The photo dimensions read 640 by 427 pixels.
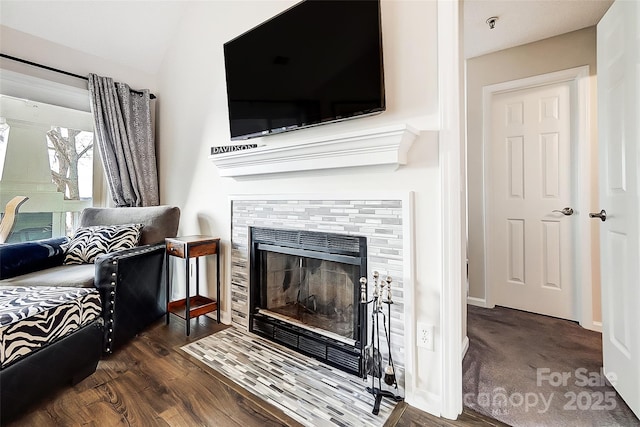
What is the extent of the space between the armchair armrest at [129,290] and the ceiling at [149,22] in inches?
75.8

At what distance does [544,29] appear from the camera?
2.26m

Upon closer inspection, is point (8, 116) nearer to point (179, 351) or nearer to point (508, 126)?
point (179, 351)

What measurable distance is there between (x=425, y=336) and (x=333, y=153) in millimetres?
986

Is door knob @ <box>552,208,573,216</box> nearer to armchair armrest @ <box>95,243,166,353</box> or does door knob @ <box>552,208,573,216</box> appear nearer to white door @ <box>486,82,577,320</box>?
white door @ <box>486,82,577,320</box>

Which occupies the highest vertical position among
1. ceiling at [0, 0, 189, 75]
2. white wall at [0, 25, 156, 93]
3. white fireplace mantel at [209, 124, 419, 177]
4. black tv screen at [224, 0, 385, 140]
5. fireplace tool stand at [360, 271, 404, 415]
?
ceiling at [0, 0, 189, 75]

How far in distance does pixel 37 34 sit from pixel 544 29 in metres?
3.97

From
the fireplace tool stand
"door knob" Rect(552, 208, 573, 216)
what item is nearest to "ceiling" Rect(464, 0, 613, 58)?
"door knob" Rect(552, 208, 573, 216)

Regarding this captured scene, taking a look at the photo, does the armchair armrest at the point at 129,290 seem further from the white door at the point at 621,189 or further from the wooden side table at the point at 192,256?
the white door at the point at 621,189

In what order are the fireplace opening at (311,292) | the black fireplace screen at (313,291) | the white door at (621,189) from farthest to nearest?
the black fireplace screen at (313,291), the fireplace opening at (311,292), the white door at (621,189)

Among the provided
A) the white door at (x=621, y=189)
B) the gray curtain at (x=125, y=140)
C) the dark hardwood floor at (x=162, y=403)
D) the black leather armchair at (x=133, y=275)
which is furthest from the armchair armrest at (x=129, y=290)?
the white door at (x=621, y=189)

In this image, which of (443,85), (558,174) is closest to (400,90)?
(443,85)

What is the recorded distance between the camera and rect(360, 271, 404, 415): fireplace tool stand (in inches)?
53.3

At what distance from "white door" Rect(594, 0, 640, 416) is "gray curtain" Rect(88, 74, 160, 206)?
11.0ft

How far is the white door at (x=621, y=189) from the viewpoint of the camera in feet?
4.15
